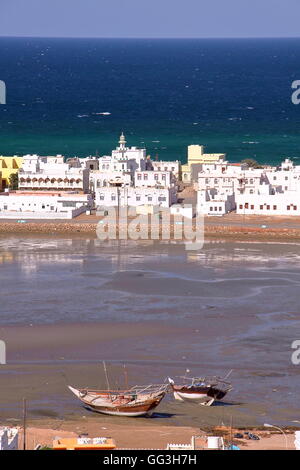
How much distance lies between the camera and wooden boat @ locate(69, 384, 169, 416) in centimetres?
3125

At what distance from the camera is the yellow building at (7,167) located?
6334cm

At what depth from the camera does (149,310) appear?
41.8m

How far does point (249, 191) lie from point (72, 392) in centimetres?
2729

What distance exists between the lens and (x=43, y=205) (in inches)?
2317

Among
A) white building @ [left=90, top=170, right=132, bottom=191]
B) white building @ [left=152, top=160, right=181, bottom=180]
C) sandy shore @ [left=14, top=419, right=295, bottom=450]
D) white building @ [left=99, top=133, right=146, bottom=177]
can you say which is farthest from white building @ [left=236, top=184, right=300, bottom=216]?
sandy shore @ [left=14, top=419, right=295, bottom=450]

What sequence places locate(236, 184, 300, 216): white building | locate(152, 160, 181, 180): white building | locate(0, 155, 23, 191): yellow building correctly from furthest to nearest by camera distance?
locate(152, 160, 181, 180): white building < locate(0, 155, 23, 191): yellow building < locate(236, 184, 300, 216): white building

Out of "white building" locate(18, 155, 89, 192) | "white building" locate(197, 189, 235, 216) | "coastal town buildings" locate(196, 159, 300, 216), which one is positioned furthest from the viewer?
"white building" locate(18, 155, 89, 192)

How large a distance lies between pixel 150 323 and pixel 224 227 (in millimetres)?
15987

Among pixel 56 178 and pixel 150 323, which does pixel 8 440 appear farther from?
pixel 56 178

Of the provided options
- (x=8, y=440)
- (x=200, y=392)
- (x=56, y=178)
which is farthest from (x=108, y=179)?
(x=8, y=440)

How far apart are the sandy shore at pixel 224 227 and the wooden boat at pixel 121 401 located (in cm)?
2309

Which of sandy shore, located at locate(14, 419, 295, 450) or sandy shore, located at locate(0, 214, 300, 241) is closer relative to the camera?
sandy shore, located at locate(14, 419, 295, 450)

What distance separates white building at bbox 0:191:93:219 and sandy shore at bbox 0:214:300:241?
1.77 ft

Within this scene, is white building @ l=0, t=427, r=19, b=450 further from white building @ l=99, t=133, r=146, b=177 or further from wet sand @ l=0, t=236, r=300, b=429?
white building @ l=99, t=133, r=146, b=177
